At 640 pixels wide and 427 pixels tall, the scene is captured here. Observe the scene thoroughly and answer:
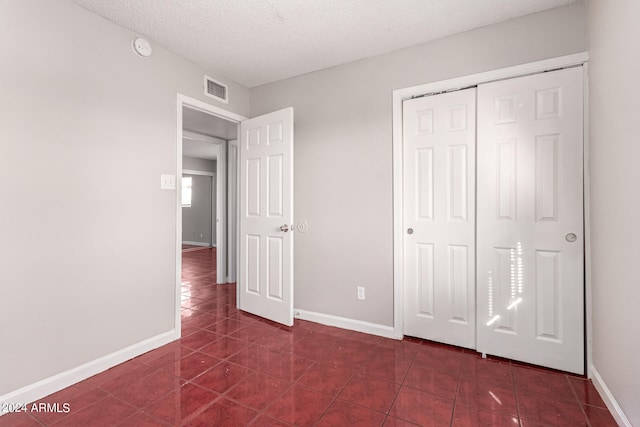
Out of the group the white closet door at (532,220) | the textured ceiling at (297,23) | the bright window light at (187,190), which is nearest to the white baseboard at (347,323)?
the white closet door at (532,220)

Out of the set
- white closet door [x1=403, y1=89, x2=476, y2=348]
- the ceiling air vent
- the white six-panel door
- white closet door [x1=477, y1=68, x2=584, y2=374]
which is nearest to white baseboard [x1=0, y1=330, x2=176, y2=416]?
the white six-panel door

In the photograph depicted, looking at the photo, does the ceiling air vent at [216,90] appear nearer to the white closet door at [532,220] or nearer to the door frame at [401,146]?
the door frame at [401,146]

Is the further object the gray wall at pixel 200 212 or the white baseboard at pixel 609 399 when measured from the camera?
the gray wall at pixel 200 212

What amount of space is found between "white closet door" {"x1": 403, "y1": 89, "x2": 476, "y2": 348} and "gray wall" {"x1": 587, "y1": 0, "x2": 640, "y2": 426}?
706 millimetres

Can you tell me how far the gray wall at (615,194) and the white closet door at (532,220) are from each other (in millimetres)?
114

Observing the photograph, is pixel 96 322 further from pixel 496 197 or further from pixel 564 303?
pixel 564 303

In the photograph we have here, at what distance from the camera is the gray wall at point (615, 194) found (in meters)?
1.38

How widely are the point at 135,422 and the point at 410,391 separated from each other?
1548mm

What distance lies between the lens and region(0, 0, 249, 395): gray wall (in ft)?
5.64

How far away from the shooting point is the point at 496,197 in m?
2.23

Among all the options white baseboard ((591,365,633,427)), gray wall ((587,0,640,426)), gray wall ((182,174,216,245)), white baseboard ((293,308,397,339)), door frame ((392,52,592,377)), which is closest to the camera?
gray wall ((587,0,640,426))

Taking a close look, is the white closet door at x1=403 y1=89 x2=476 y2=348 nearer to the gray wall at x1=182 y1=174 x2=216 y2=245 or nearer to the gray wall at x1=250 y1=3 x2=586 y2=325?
the gray wall at x1=250 y1=3 x2=586 y2=325

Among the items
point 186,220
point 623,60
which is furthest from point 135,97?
point 186,220

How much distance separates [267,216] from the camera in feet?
9.98
